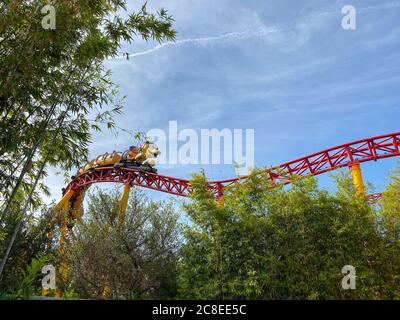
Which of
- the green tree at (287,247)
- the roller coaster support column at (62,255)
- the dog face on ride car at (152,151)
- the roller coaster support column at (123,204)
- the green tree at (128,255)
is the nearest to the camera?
the green tree at (287,247)

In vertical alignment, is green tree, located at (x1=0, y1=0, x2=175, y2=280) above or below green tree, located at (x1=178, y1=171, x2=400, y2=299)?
above

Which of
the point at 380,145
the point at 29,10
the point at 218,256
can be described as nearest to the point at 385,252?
the point at 218,256

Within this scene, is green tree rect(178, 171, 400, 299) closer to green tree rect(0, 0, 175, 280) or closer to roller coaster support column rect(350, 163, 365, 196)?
roller coaster support column rect(350, 163, 365, 196)

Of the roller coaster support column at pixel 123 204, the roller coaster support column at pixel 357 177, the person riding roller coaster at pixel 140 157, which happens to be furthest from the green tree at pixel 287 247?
the person riding roller coaster at pixel 140 157

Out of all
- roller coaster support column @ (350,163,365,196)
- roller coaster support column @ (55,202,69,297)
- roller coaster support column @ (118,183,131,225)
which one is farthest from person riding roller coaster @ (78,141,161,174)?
roller coaster support column @ (350,163,365,196)

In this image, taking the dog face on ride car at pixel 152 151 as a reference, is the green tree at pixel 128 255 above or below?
below

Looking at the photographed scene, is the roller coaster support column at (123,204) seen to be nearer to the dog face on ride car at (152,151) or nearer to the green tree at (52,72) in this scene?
the dog face on ride car at (152,151)

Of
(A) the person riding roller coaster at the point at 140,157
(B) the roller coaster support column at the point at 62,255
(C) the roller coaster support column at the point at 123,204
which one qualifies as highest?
(A) the person riding roller coaster at the point at 140,157

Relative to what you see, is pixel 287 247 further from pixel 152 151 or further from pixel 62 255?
pixel 152 151

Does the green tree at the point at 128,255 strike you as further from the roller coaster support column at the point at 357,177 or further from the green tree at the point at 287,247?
the roller coaster support column at the point at 357,177

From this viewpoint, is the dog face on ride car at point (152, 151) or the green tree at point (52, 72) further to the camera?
the dog face on ride car at point (152, 151)

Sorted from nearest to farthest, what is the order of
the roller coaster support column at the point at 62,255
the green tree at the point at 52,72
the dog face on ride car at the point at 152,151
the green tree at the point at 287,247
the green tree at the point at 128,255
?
the green tree at the point at 52,72 → the green tree at the point at 287,247 → the green tree at the point at 128,255 → the roller coaster support column at the point at 62,255 → the dog face on ride car at the point at 152,151

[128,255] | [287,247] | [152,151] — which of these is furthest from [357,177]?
[152,151]

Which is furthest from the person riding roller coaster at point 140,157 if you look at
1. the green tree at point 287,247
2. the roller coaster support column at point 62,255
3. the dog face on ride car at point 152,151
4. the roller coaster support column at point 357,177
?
the roller coaster support column at point 357,177
